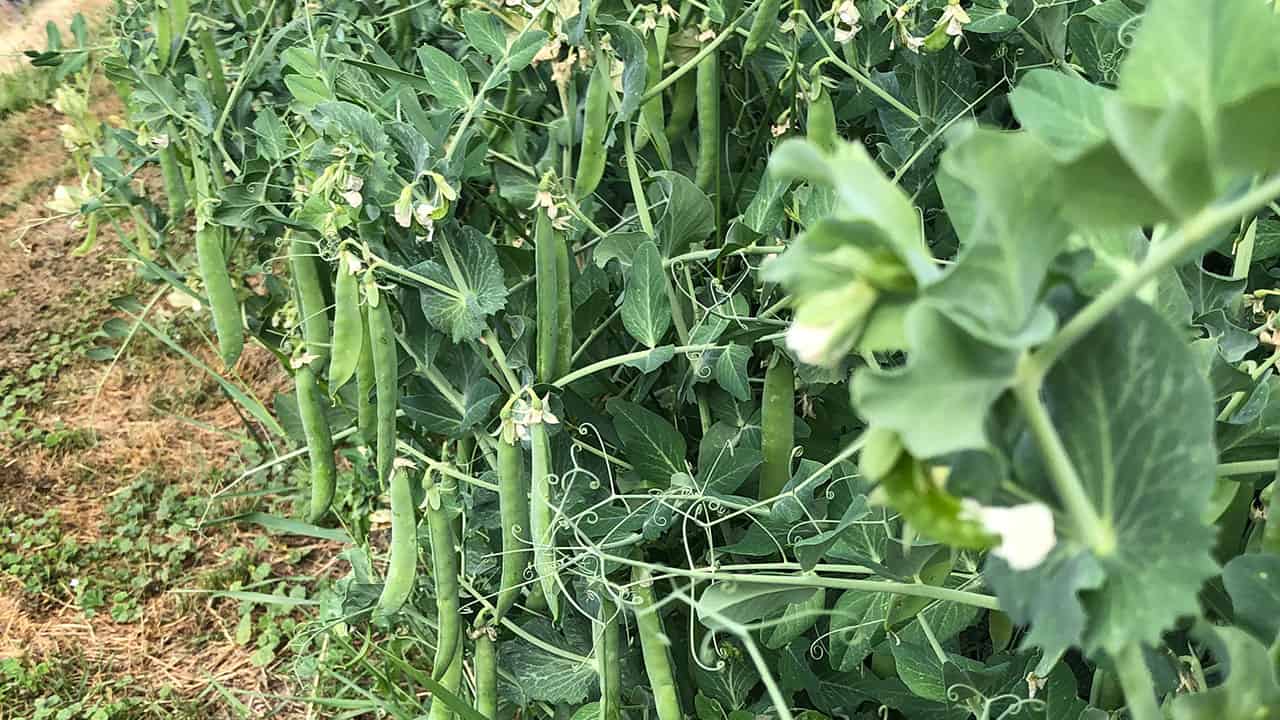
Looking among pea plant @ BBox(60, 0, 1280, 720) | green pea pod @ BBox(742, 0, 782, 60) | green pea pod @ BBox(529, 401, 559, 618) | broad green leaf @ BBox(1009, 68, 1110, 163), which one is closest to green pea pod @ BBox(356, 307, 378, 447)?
pea plant @ BBox(60, 0, 1280, 720)

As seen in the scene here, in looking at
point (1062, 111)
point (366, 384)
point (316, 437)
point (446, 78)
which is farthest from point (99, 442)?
point (1062, 111)

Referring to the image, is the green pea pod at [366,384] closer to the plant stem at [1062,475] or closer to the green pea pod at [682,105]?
the green pea pod at [682,105]

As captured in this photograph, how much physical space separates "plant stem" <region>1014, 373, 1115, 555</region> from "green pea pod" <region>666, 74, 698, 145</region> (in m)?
0.85

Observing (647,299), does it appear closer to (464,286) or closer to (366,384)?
(464,286)

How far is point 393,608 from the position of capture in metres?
1.09

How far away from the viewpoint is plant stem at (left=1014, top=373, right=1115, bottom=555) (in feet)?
1.05

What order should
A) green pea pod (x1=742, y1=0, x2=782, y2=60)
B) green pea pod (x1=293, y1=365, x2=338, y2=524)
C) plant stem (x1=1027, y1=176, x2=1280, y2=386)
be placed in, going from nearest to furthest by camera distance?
plant stem (x1=1027, y1=176, x2=1280, y2=386)
green pea pod (x1=742, y1=0, x2=782, y2=60)
green pea pod (x1=293, y1=365, x2=338, y2=524)

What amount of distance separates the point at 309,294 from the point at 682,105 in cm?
51

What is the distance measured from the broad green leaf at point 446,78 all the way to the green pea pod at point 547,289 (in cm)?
19

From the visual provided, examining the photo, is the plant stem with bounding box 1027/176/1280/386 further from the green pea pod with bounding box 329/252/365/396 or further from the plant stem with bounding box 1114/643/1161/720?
the green pea pod with bounding box 329/252/365/396

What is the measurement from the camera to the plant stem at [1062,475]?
0.32m

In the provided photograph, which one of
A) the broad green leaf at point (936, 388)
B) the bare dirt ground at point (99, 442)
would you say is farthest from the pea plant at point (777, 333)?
the bare dirt ground at point (99, 442)

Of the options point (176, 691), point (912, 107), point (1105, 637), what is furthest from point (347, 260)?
point (176, 691)

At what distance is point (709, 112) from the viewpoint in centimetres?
106
